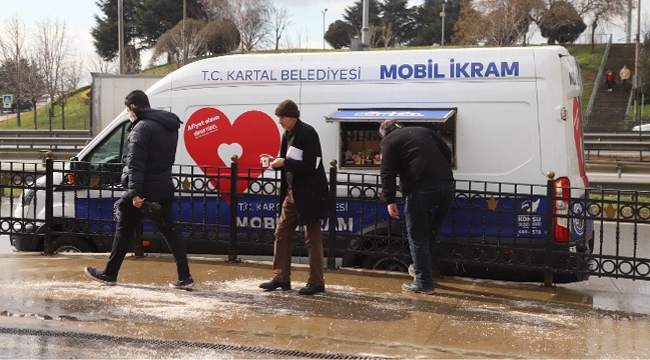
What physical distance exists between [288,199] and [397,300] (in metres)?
1.34

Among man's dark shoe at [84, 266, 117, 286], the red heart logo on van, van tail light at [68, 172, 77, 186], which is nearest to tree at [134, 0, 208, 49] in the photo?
van tail light at [68, 172, 77, 186]

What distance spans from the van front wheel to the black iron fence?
0.01 m

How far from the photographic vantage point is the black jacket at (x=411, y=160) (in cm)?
722

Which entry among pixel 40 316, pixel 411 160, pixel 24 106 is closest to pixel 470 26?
pixel 24 106

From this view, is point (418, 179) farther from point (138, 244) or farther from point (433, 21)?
point (433, 21)

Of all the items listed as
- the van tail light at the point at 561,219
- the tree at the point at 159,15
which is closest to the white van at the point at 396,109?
the van tail light at the point at 561,219

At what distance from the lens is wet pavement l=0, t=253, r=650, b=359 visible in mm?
5605

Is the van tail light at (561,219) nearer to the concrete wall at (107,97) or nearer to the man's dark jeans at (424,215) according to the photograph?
the man's dark jeans at (424,215)

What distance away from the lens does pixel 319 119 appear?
29.1 feet

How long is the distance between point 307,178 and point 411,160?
0.96 m

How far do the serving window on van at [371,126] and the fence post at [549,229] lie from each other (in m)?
1.15

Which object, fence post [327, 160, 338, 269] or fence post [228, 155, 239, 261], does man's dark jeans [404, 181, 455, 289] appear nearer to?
fence post [327, 160, 338, 269]

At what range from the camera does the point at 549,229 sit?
7824 millimetres

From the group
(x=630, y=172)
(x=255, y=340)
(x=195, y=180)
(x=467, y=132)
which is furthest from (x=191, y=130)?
(x=630, y=172)
